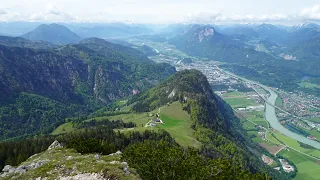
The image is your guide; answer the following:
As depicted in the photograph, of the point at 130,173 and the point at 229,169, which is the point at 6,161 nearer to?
the point at 130,173

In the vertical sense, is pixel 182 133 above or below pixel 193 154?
below

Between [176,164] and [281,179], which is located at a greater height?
[176,164]

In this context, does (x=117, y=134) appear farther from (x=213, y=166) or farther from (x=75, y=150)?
(x=213, y=166)

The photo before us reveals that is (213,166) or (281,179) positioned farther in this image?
(281,179)

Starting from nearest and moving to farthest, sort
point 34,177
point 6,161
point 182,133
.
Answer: point 34,177
point 6,161
point 182,133

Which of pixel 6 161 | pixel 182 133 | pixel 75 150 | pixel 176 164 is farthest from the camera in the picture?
pixel 182 133

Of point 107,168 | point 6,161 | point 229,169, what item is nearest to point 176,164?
point 229,169

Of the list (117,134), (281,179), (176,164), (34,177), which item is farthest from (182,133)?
(34,177)

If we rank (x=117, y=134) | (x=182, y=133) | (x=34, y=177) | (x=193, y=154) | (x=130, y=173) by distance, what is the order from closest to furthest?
(x=130, y=173) < (x=34, y=177) < (x=193, y=154) < (x=117, y=134) < (x=182, y=133)

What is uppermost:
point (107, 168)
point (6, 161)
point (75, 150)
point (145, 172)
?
point (107, 168)
